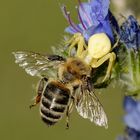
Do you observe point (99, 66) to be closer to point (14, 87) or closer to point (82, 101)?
point (82, 101)

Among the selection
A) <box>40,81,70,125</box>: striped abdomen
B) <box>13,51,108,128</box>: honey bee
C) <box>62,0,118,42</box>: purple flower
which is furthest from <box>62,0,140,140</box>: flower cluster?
<box>40,81,70,125</box>: striped abdomen

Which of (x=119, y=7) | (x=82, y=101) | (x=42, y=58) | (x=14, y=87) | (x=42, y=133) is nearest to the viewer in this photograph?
(x=82, y=101)

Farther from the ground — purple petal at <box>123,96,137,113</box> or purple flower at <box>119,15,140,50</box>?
purple flower at <box>119,15,140,50</box>

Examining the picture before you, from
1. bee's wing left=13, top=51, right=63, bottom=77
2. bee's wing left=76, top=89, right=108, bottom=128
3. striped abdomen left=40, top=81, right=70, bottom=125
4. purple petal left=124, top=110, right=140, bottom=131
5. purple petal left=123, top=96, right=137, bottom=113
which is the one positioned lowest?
purple petal left=124, top=110, right=140, bottom=131

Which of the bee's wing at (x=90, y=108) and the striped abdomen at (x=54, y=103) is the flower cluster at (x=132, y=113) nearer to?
the bee's wing at (x=90, y=108)

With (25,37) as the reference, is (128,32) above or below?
below

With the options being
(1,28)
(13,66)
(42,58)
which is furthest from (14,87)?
(42,58)

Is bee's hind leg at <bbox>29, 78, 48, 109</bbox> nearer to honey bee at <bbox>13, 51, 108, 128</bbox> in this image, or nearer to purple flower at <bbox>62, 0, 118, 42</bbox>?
honey bee at <bbox>13, 51, 108, 128</bbox>

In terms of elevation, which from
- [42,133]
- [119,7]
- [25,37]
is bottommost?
[42,133]
